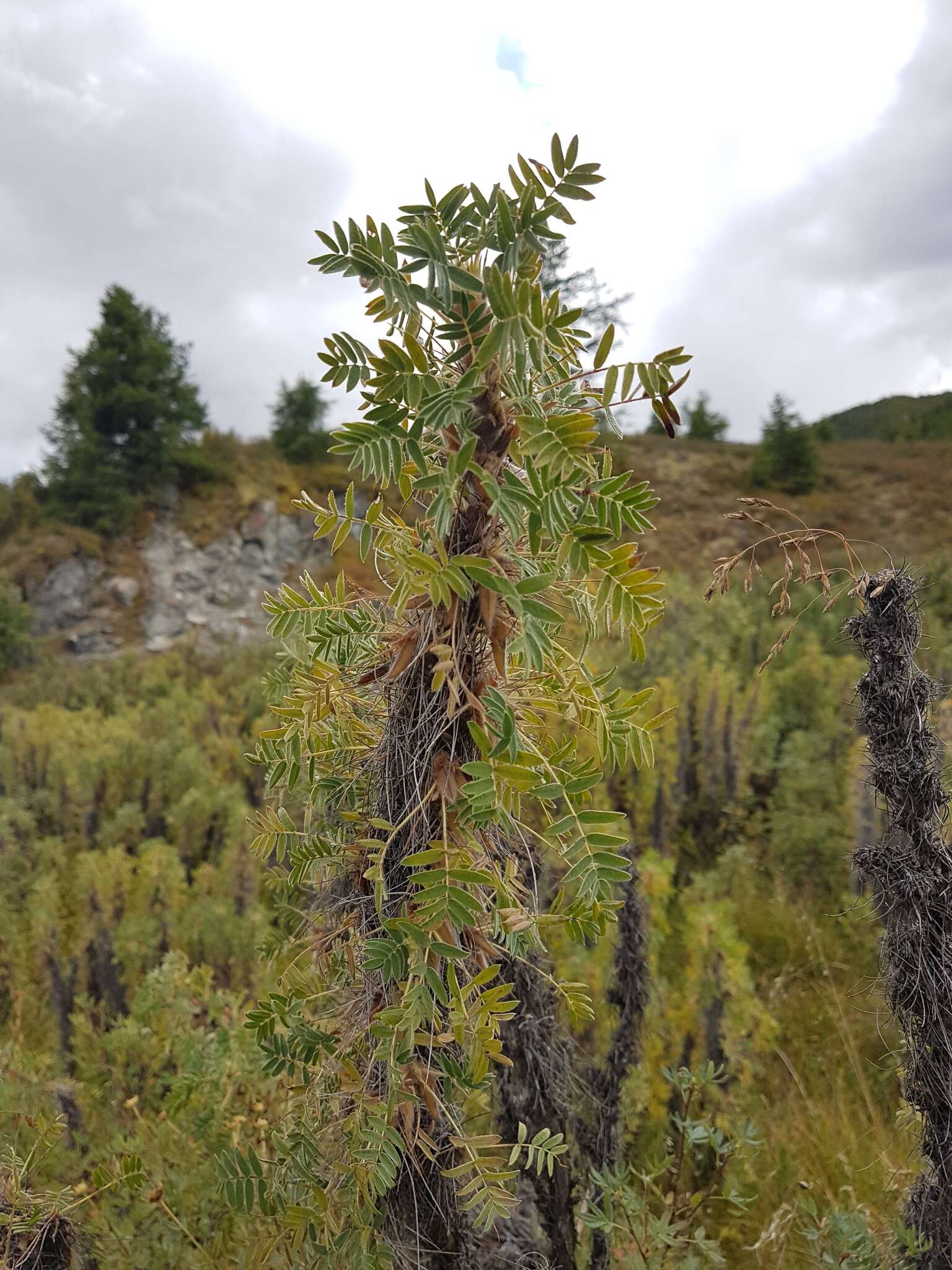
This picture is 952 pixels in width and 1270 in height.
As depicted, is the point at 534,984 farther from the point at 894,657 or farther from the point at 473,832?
the point at 894,657

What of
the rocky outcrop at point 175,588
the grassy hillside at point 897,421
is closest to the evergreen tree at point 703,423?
the grassy hillside at point 897,421

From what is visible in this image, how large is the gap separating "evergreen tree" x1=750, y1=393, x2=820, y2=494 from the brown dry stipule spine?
20836 millimetres

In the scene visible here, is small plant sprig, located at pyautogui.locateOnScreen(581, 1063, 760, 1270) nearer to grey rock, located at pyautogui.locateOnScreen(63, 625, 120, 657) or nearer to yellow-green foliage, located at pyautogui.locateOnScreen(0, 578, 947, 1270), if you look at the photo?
yellow-green foliage, located at pyautogui.locateOnScreen(0, 578, 947, 1270)

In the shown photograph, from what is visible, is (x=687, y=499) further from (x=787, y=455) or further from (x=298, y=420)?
(x=298, y=420)

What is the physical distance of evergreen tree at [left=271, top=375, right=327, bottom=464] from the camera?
19547mm

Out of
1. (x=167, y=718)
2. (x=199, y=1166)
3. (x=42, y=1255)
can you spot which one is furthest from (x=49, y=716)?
(x=42, y=1255)

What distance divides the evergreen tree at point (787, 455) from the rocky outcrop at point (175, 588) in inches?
494

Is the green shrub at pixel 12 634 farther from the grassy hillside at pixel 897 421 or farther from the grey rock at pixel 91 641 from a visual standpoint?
the grassy hillside at pixel 897 421

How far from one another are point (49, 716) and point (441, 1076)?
623 cm

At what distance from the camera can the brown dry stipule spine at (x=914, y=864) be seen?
1023mm

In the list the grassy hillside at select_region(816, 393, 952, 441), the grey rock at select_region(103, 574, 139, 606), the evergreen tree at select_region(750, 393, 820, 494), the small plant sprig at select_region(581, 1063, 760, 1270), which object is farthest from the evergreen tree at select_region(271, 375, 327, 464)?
the small plant sprig at select_region(581, 1063, 760, 1270)

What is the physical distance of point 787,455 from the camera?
19953mm

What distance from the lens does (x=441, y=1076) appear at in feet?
2.99

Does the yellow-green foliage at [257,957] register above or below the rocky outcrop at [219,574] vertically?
below
